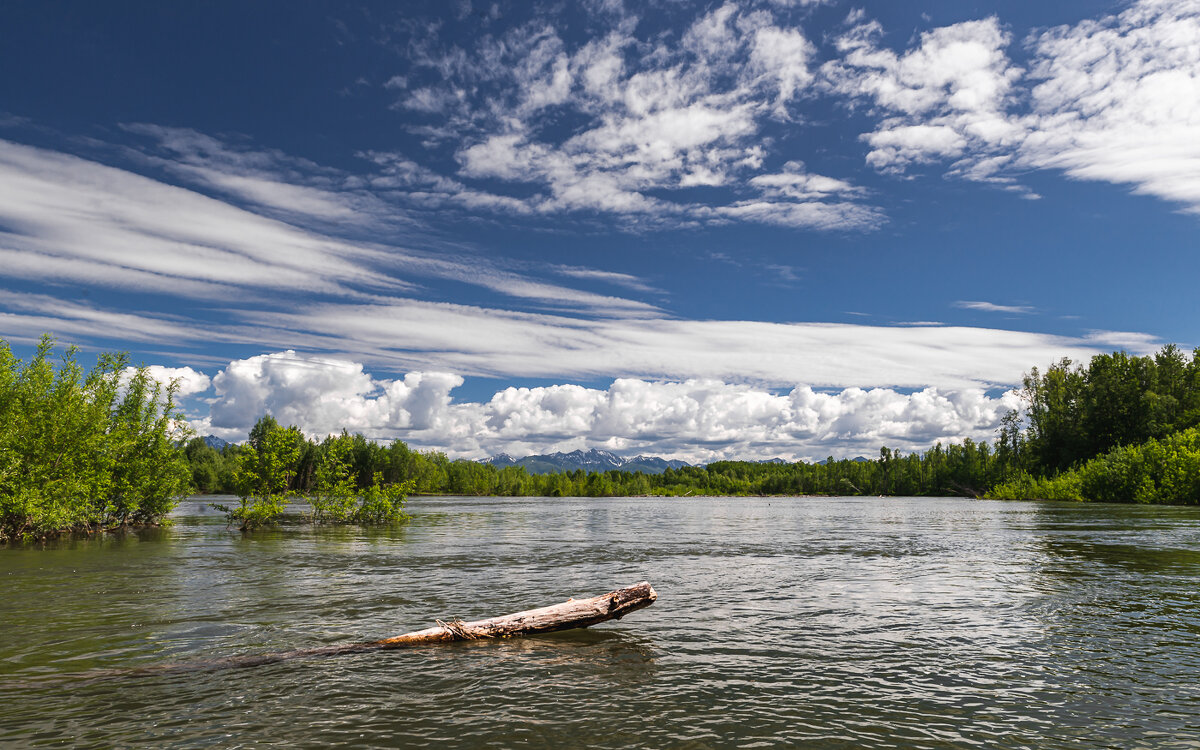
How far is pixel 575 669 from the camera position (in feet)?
51.9

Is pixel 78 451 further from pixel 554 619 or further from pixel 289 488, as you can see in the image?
pixel 554 619

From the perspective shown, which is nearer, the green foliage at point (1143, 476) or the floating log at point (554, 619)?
the floating log at point (554, 619)

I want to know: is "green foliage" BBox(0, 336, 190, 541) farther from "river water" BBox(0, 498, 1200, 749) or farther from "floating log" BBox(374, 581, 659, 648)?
"floating log" BBox(374, 581, 659, 648)

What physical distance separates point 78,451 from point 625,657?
153 feet

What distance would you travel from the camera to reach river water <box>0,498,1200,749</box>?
38.9ft

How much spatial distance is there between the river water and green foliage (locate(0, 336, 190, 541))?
28.5 feet

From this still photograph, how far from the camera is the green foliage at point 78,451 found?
41.1 meters

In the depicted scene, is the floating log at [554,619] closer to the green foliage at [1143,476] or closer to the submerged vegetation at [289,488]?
the submerged vegetation at [289,488]

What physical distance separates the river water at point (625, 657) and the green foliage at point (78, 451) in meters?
8.69

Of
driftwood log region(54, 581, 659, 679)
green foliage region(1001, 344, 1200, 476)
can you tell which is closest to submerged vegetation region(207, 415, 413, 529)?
driftwood log region(54, 581, 659, 679)

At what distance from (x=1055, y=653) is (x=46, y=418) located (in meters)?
55.7

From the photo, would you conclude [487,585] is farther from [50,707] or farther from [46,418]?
[46,418]

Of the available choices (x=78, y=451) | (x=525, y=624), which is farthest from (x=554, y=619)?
(x=78, y=451)

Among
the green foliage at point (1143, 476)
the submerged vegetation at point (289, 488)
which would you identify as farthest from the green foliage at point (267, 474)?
the green foliage at point (1143, 476)
